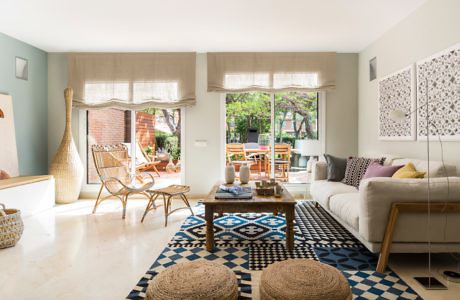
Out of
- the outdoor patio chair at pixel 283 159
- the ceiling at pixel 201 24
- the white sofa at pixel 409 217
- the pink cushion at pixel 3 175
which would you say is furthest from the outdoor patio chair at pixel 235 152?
the pink cushion at pixel 3 175

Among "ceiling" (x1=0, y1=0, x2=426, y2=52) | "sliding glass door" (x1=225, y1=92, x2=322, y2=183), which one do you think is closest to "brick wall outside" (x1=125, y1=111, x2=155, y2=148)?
"ceiling" (x1=0, y1=0, x2=426, y2=52)

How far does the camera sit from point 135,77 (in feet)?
17.7

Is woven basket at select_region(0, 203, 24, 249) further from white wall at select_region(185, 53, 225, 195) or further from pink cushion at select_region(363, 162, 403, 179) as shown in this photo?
pink cushion at select_region(363, 162, 403, 179)

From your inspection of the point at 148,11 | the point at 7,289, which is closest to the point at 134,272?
the point at 7,289

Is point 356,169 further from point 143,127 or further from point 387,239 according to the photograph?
point 143,127

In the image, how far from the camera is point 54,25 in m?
4.21

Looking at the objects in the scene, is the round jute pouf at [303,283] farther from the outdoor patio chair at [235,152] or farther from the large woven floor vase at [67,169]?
the large woven floor vase at [67,169]

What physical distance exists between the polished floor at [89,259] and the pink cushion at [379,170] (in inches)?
35.0

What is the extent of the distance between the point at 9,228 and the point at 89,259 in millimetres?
980

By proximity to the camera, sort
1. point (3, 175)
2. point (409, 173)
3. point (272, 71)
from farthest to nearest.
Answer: point (272, 71), point (3, 175), point (409, 173)

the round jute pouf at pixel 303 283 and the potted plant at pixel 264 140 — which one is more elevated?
the potted plant at pixel 264 140

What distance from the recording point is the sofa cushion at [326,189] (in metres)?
3.70

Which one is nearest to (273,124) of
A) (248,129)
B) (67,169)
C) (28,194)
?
(248,129)

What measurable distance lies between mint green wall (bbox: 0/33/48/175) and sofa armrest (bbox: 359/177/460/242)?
503 cm
